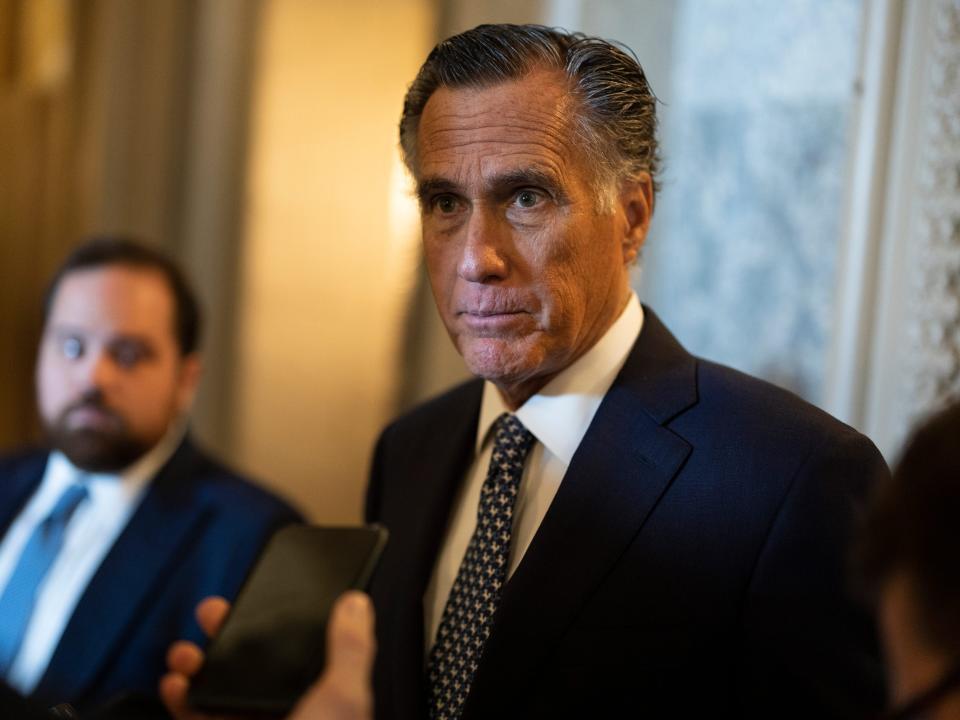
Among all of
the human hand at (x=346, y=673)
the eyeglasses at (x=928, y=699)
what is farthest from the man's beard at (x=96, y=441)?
the eyeglasses at (x=928, y=699)

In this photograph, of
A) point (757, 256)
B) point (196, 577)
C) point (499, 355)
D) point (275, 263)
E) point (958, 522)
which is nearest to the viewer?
point (958, 522)

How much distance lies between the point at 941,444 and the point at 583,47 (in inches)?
35.9

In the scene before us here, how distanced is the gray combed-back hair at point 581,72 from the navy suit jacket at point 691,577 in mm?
336

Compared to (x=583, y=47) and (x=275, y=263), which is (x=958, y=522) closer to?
(x=583, y=47)

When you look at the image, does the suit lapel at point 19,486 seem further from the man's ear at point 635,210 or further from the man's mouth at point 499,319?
the man's ear at point 635,210

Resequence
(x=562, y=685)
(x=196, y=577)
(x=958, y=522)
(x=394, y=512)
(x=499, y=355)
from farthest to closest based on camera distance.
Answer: (x=196, y=577), (x=394, y=512), (x=499, y=355), (x=562, y=685), (x=958, y=522)

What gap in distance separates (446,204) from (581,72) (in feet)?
0.88

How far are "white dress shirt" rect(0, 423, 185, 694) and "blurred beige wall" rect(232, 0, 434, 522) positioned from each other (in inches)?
33.0

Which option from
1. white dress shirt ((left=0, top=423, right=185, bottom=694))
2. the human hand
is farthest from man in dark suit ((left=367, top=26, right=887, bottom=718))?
white dress shirt ((left=0, top=423, right=185, bottom=694))

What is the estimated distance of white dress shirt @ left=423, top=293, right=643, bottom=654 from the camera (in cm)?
160

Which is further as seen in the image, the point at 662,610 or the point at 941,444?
the point at 662,610

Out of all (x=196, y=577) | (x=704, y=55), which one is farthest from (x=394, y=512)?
(x=704, y=55)

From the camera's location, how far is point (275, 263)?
3.53 m

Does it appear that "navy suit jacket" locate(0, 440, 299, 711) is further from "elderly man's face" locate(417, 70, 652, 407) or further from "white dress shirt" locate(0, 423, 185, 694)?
"elderly man's face" locate(417, 70, 652, 407)
